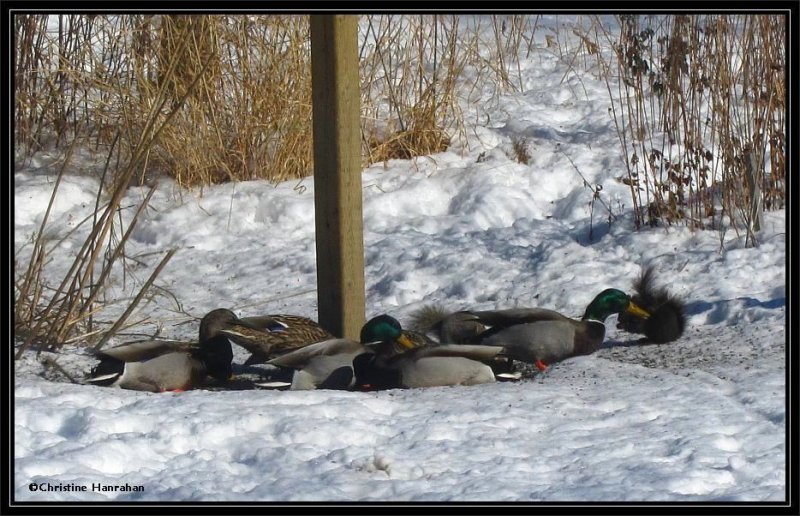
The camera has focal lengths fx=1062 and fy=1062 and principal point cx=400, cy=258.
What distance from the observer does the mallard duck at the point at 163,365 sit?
4574mm

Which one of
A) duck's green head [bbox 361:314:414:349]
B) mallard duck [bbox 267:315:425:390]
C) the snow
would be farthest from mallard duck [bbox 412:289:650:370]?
mallard duck [bbox 267:315:425:390]

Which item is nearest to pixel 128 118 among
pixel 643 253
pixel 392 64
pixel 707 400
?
pixel 392 64

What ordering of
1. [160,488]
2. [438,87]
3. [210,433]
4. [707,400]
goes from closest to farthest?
[160,488] → [210,433] → [707,400] → [438,87]

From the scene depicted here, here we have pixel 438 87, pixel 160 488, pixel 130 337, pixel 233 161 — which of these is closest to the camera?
Answer: pixel 160 488

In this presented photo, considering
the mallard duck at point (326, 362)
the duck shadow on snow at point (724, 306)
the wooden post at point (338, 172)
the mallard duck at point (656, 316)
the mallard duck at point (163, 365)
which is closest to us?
the mallard duck at point (163, 365)

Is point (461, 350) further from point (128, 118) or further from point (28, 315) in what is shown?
point (128, 118)

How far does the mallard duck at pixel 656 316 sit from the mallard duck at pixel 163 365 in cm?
208

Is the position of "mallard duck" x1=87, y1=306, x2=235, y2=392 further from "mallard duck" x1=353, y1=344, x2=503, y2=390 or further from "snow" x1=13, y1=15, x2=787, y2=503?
"mallard duck" x1=353, y1=344, x2=503, y2=390

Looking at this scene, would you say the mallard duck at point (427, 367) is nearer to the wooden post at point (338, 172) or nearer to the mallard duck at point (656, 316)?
the wooden post at point (338, 172)

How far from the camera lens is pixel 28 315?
509 centimetres

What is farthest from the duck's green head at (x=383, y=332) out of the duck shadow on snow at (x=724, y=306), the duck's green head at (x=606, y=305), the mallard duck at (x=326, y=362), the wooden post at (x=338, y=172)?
the duck shadow on snow at (x=724, y=306)

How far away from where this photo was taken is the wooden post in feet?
16.1

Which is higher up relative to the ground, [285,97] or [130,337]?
[285,97]

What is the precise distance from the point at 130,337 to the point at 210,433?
1946mm
